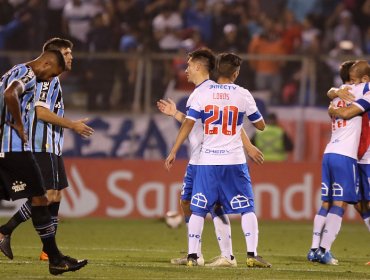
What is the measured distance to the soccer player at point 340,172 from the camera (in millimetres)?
11055

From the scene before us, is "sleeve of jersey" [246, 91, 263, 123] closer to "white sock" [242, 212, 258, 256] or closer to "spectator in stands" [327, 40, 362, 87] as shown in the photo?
"white sock" [242, 212, 258, 256]

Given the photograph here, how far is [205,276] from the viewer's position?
358 inches

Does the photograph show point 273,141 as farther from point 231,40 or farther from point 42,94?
point 42,94

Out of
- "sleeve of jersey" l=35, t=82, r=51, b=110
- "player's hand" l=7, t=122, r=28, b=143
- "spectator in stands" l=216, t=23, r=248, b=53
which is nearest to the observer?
"player's hand" l=7, t=122, r=28, b=143

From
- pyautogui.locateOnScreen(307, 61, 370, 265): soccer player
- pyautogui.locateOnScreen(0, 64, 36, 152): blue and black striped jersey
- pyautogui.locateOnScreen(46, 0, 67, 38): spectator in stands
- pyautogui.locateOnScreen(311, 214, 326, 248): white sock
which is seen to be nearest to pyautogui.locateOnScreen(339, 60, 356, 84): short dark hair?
pyautogui.locateOnScreen(307, 61, 370, 265): soccer player

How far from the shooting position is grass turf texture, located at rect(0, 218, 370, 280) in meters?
9.37

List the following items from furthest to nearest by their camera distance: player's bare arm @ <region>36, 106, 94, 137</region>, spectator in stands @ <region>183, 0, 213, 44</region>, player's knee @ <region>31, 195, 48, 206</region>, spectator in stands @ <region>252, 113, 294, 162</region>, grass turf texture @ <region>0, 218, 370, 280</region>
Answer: spectator in stands @ <region>183, 0, 213, 44</region> < spectator in stands @ <region>252, 113, 294, 162</region> < player's bare arm @ <region>36, 106, 94, 137</region> < grass turf texture @ <region>0, 218, 370, 280</region> < player's knee @ <region>31, 195, 48, 206</region>

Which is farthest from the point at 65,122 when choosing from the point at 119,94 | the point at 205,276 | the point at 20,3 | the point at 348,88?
the point at 20,3

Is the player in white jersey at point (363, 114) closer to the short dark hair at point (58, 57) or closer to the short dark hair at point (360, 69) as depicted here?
the short dark hair at point (360, 69)

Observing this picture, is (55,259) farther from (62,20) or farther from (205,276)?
(62,20)

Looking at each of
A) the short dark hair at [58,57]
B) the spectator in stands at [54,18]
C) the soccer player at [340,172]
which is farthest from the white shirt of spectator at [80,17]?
the short dark hair at [58,57]

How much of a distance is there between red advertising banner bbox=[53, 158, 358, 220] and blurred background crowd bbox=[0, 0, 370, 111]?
1.16 metres

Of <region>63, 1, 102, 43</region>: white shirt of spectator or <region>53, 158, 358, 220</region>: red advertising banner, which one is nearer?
<region>53, 158, 358, 220</region>: red advertising banner

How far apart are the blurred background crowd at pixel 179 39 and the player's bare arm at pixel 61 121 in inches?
311
